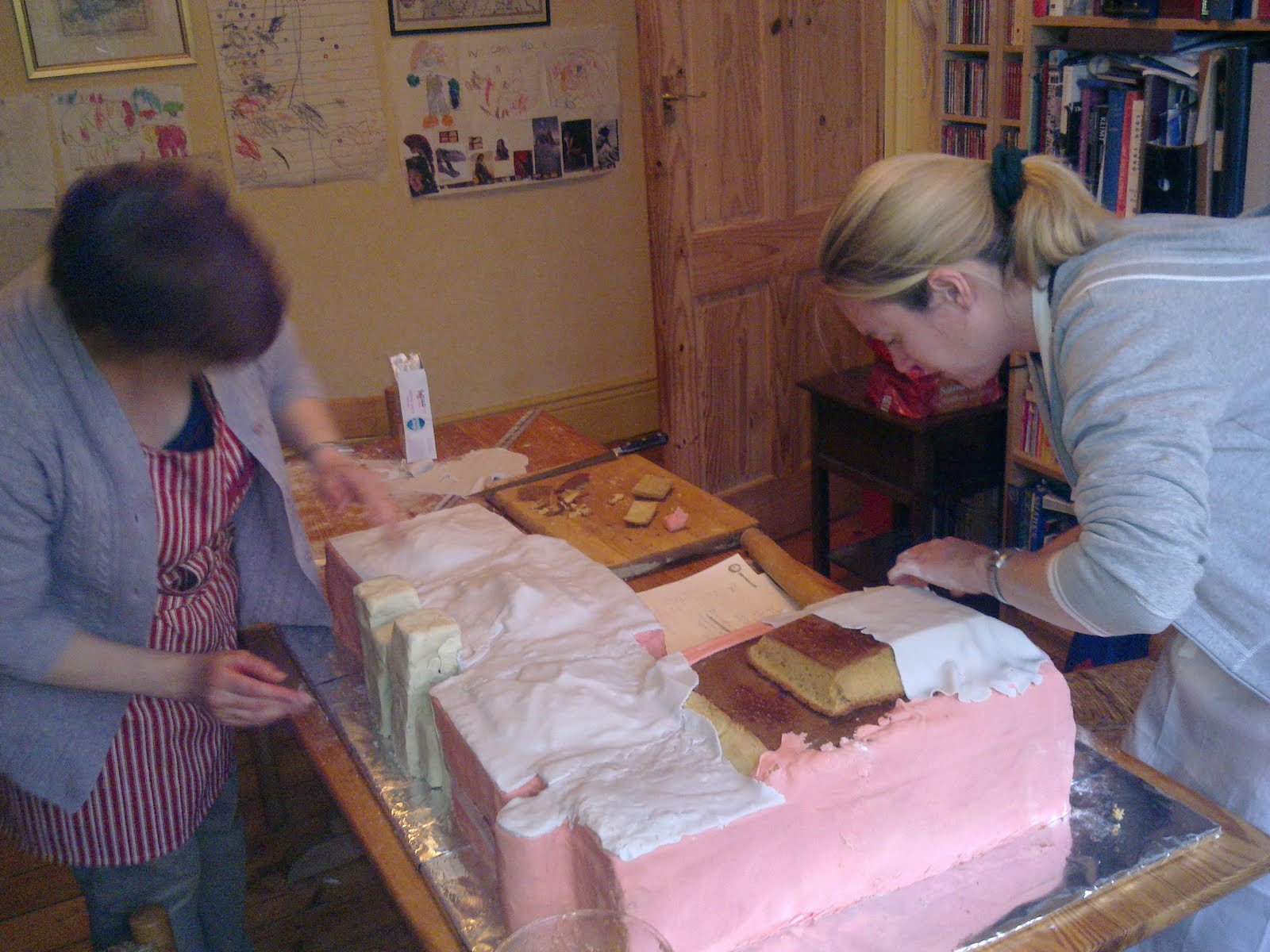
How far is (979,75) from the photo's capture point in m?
3.39

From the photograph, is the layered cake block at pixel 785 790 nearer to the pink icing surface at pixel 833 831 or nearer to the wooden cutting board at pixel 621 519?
the pink icing surface at pixel 833 831

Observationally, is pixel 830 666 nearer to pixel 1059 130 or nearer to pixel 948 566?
pixel 948 566

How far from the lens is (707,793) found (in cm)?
111

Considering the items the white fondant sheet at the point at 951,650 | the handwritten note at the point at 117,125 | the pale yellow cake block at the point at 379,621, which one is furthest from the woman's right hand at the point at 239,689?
the handwritten note at the point at 117,125

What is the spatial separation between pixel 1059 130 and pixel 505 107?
6.27ft

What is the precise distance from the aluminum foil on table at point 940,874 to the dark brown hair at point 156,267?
1.83ft

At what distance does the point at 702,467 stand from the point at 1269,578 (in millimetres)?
2521

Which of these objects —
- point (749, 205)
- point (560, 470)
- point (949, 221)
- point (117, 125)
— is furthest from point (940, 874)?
point (117, 125)

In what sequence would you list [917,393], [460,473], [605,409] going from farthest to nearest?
[605,409]
[917,393]
[460,473]

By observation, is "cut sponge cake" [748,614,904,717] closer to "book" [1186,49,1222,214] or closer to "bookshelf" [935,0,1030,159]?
"book" [1186,49,1222,214]

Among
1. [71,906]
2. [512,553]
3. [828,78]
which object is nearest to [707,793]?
[512,553]

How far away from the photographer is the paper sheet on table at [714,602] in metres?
1.68

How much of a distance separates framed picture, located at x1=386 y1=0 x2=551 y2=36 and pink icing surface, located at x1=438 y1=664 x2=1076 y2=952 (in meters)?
3.08

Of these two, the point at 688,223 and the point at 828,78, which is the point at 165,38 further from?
the point at 828,78
